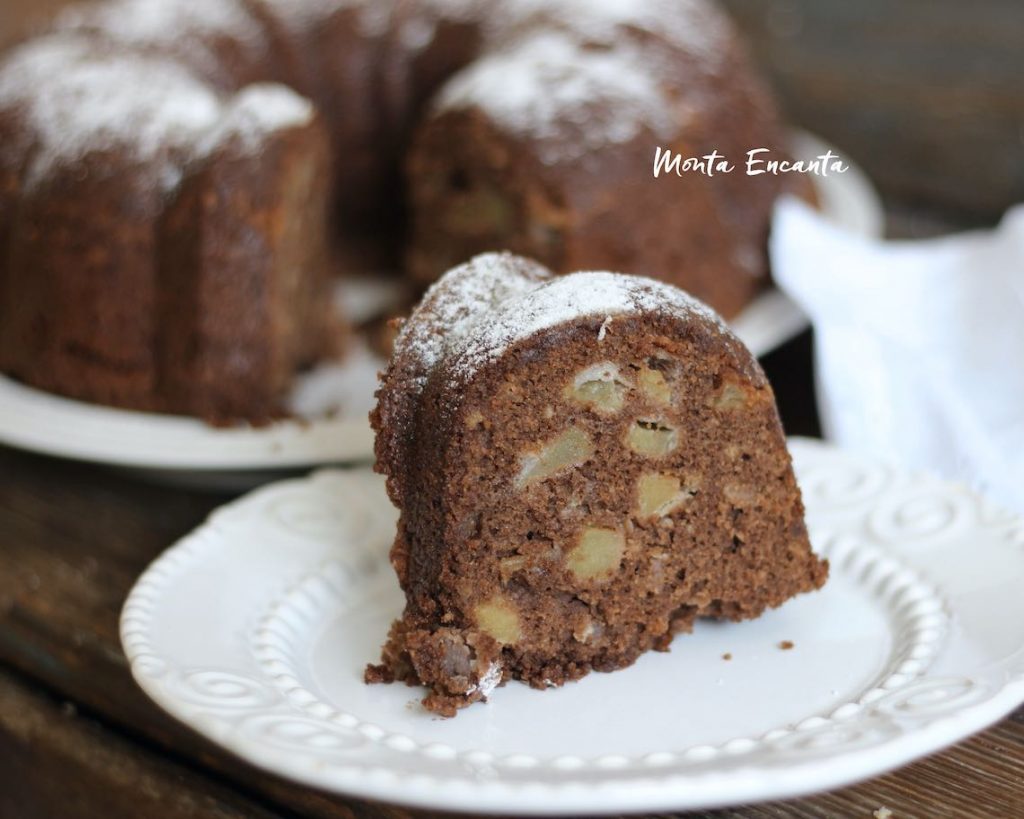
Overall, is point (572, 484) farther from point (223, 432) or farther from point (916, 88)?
point (916, 88)

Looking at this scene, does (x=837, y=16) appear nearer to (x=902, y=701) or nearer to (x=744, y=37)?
(x=744, y=37)

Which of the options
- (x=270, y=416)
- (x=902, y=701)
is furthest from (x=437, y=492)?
(x=270, y=416)

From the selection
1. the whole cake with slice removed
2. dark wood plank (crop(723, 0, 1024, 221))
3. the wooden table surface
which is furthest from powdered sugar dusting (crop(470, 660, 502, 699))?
dark wood plank (crop(723, 0, 1024, 221))

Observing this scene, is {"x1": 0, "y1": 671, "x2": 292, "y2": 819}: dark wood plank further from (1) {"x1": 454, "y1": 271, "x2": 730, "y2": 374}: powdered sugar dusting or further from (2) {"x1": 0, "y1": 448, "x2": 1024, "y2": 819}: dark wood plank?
(1) {"x1": 454, "y1": 271, "x2": 730, "y2": 374}: powdered sugar dusting

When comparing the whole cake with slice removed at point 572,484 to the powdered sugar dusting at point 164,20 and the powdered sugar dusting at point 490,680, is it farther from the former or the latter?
the powdered sugar dusting at point 164,20

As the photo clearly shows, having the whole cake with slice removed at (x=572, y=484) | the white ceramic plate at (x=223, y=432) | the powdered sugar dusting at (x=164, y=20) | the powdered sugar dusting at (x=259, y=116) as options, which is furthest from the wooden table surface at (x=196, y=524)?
the powdered sugar dusting at (x=164, y=20)

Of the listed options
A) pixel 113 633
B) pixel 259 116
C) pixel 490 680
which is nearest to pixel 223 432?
pixel 113 633
